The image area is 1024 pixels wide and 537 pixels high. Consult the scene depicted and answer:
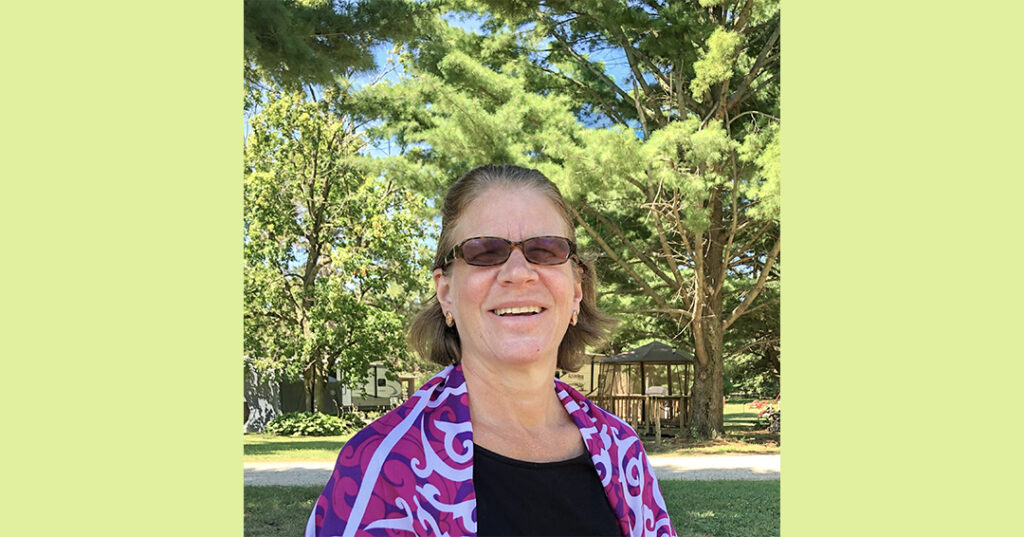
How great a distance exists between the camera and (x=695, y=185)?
8.97 m

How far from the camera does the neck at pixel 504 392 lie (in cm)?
141

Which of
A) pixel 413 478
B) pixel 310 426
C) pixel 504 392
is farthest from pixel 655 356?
pixel 413 478

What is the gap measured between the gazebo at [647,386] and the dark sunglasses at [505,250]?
444 inches

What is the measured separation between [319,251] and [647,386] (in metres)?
6.77

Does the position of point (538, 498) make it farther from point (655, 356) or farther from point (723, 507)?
point (655, 356)

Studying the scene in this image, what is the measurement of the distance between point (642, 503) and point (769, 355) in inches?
570

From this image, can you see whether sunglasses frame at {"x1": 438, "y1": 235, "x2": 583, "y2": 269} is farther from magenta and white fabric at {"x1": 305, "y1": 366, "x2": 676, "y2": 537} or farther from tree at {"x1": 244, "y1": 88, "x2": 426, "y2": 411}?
tree at {"x1": 244, "y1": 88, "x2": 426, "y2": 411}

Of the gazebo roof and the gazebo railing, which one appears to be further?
the gazebo roof

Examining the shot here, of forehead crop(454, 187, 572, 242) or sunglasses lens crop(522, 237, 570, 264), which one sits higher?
forehead crop(454, 187, 572, 242)

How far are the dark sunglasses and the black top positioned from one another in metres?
0.31

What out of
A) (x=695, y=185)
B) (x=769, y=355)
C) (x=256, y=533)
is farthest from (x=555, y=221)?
(x=769, y=355)

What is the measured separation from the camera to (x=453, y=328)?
61.8 inches

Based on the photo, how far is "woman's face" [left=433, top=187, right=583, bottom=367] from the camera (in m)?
1.38

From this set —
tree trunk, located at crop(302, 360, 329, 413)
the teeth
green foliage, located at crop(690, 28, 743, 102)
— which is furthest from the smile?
tree trunk, located at crop(302, 360, 329, 413)
